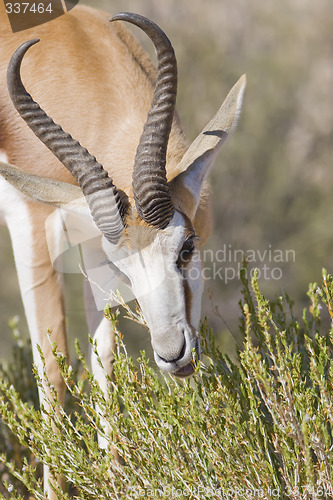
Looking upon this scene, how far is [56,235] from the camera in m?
4.63

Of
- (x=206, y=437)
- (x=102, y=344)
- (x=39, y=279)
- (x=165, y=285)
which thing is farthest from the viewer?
(x=102, y=344)

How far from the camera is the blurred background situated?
34.3 ft

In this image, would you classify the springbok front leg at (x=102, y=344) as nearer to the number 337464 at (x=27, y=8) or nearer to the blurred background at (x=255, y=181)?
the number 337464 at (x=27, y=8)

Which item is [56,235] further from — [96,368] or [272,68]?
[272,68]

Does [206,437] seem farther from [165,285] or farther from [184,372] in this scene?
[165,285]

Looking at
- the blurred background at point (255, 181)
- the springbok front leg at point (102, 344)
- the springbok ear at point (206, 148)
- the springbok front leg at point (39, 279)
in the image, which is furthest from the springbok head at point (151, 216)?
the blurred background at point (255, 181)

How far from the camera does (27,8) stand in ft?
17.0

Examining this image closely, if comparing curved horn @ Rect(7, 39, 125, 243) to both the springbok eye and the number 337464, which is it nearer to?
the springbok eye

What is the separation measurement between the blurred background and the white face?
521cm

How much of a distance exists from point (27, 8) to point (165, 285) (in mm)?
2910

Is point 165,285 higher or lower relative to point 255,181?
higher

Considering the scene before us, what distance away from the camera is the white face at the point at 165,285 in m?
3.57

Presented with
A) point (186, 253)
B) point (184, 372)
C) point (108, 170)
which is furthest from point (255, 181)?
point (184, 372)

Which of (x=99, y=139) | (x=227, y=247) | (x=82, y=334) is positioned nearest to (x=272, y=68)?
(x=227, y=247)
